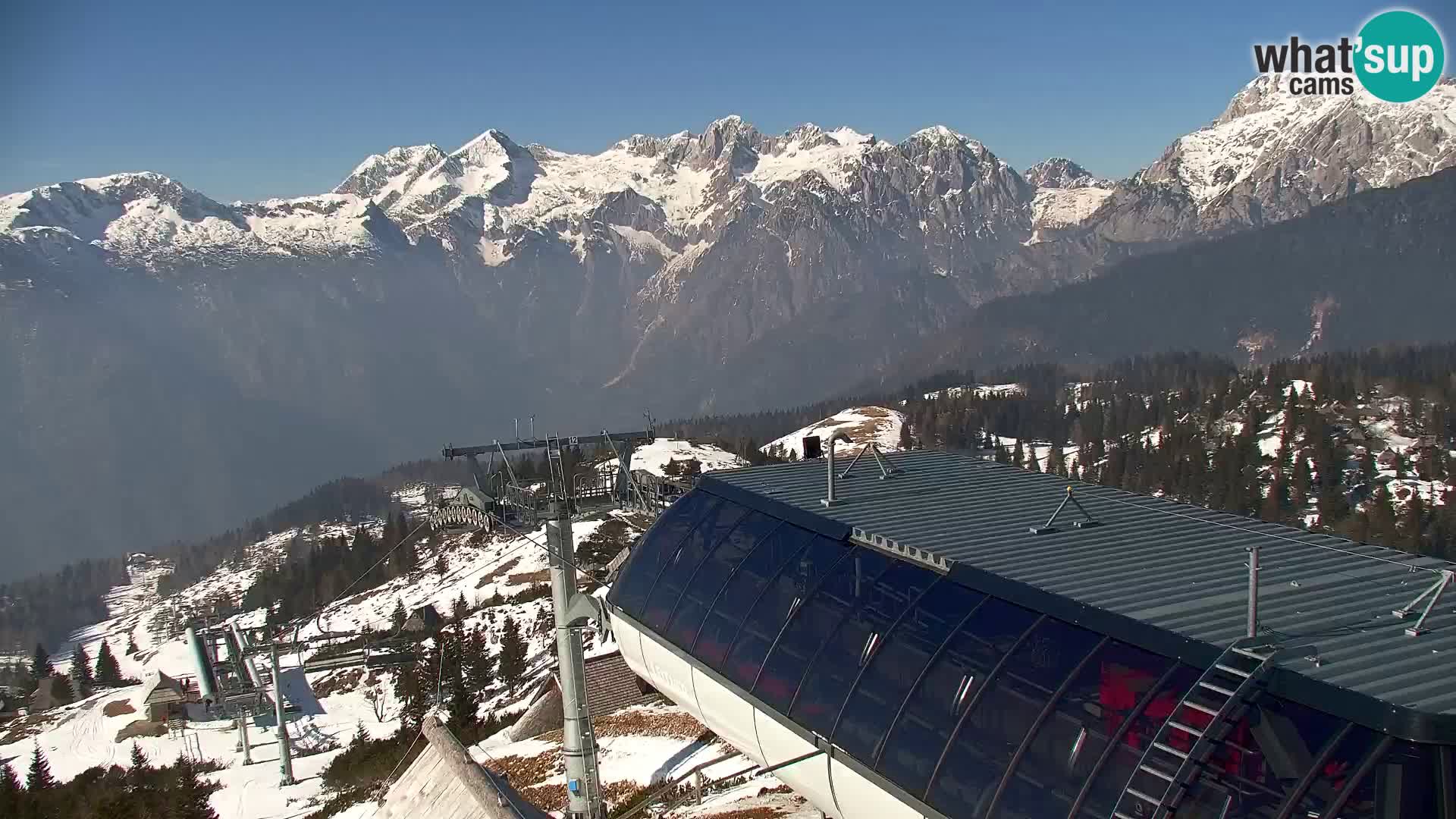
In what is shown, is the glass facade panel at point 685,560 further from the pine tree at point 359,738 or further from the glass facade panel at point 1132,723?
the pine tree at point 359,738

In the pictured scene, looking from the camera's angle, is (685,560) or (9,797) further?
(9,797)

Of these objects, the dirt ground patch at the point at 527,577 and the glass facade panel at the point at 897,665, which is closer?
the glass facade panel at the point at 897,665

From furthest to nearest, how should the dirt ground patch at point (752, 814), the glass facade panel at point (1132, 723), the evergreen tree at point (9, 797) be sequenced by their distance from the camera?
the evergreen tree at point (9, 797)
the dirt ground patch at point (752, 814)
the glass facade panel at point (1132, 723)

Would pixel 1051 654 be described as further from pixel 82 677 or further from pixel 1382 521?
pixel 82 677

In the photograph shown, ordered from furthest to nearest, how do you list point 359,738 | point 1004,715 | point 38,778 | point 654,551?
point 38,778
point 359,738
point 654,551
point 1004,715

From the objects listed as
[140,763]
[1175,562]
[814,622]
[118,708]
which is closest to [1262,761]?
[1175,562]

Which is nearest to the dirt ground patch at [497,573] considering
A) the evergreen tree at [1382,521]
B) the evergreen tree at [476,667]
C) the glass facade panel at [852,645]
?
the evergreen tree at [476,667]

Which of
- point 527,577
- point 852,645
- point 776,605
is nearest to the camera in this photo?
point 852,645
